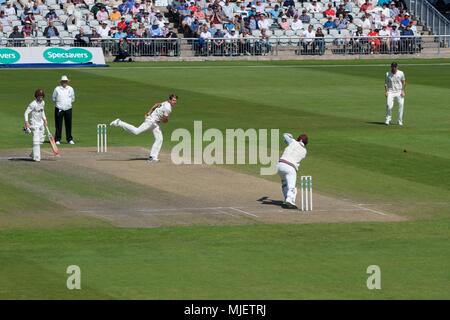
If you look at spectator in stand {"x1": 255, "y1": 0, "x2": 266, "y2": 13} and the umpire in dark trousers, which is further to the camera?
spectator in stand {"x1": 255, "y1": 0, "x2": 266, "y2": 13}

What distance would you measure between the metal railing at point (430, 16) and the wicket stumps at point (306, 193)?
4913 cm

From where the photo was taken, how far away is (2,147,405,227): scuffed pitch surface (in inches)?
984

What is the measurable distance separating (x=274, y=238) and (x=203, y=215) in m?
2.75

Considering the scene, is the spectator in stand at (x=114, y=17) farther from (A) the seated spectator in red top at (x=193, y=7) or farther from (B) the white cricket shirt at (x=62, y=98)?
(B) the white cricket shirt at (x=62, y=98)

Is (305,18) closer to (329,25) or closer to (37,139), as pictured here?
(329,25)

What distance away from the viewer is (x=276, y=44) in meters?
68.9

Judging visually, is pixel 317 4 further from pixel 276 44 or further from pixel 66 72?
pixel 66 72

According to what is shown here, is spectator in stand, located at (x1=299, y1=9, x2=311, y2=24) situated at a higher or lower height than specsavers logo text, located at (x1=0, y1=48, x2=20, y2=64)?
higher

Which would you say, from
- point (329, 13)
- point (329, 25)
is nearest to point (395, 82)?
point (329, 25)

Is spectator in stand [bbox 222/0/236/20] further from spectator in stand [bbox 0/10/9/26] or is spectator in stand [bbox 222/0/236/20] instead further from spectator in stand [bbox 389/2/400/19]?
spectator in stand [bbox 0/10/9/26]

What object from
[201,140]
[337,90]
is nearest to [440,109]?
[337,90]

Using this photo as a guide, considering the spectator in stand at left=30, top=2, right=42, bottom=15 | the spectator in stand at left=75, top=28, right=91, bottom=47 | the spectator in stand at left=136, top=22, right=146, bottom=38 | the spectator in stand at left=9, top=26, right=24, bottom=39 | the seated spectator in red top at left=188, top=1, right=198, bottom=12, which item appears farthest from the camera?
the seated spectator in red top at left=188, top=1, right=198, bottom=12

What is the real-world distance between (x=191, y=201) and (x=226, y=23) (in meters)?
43.4

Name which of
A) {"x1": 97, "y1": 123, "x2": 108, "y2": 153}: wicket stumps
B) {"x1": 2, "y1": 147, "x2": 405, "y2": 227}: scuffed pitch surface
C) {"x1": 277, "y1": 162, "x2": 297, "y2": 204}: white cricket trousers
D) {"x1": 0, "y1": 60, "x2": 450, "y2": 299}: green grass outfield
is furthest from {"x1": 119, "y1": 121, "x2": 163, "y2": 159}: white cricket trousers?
{"x1": 277, "y1": 162, "x2": 297, "y2": 204}: white cricket trousers
